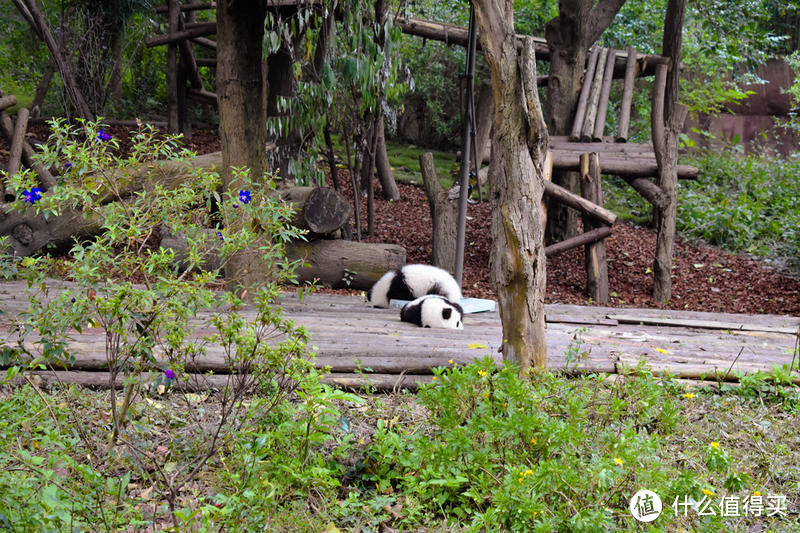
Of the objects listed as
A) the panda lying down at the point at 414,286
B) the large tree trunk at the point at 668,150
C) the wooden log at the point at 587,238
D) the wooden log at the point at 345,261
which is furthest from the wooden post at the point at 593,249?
the panda lying down at the point at 414,286

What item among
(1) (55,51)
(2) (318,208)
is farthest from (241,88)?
(1) (55,51)

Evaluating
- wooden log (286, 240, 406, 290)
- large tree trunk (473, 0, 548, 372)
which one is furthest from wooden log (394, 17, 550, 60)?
large tree trunk (473, 0, 548, 372)

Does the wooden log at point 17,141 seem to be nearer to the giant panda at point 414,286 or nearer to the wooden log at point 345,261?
the wooden log at point 345,261

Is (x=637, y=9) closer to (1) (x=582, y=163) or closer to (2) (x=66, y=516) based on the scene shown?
(1) (x=582, y=163)

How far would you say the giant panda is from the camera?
711 cm

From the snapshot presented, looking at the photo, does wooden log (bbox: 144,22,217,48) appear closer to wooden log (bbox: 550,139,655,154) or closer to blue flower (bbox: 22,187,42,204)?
wooden log (bbox: 550,139,655,154)

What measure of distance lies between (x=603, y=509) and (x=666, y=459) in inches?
31.8

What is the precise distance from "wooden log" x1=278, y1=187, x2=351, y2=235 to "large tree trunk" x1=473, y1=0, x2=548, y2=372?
421 cm

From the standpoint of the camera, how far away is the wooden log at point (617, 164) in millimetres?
9617

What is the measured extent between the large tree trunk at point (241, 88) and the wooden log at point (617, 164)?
487 cm

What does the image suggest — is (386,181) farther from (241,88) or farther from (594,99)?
(241,88)

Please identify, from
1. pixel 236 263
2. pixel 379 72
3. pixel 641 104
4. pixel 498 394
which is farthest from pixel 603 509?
pixel 641 104

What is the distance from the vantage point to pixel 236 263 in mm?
5961

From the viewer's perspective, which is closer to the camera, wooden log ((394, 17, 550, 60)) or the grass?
the grass
